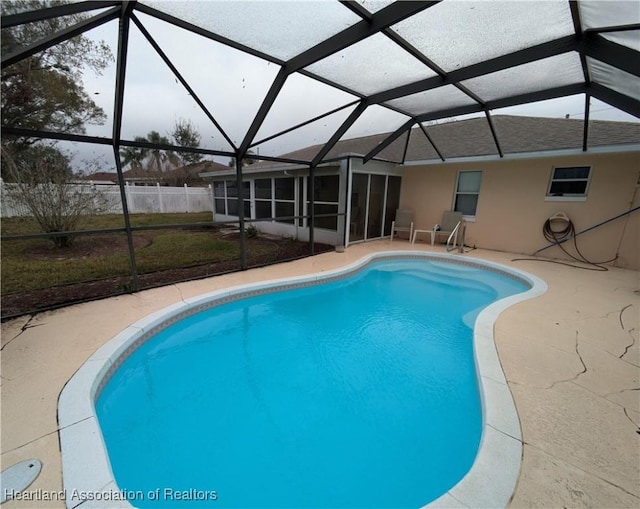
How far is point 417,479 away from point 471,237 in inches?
323

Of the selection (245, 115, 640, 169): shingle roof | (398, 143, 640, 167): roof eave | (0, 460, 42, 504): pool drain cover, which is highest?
(245, 115, 640, 169): shingle roof

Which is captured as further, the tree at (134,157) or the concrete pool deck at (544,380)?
the tree at (134,157)

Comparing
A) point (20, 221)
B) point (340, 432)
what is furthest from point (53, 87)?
point (340, 432)

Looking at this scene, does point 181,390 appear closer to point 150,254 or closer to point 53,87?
point 150,254

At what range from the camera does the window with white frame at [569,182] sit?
21.9 feet

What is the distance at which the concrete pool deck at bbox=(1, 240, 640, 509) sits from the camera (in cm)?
166

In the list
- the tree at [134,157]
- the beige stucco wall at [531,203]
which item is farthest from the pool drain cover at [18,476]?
the tree at [134,157]

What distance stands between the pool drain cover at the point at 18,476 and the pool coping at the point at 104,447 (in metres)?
0.13

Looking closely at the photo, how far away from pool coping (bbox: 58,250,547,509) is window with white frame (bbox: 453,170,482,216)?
19.0 ft

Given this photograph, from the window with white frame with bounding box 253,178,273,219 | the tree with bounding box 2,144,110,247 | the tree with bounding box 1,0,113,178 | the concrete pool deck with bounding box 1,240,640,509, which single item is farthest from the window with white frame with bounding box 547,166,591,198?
the tree with bounding box 2,144,110,247

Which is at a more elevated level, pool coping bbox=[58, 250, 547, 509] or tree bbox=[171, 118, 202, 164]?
tree bbox=[171, 118, 202, 164]

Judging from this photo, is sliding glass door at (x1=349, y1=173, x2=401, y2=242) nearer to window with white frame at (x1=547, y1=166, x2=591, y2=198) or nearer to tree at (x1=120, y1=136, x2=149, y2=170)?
window with white frame at (x1=547, y1=166, x2=591, y2=198)

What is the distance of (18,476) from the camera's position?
64.2 inches

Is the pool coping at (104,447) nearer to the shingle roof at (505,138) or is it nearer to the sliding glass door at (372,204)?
the sliding glass door at (372,204)
